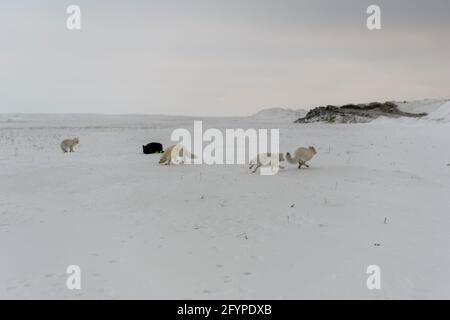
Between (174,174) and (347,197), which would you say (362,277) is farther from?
(174,174)

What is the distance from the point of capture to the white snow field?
488 cm

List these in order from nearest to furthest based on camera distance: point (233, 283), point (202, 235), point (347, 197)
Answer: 1. point (233, 283)
2. point (202, 235)
3. point (347, 197)

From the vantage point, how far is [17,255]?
5754 millimetres

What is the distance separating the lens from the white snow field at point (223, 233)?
192 inches

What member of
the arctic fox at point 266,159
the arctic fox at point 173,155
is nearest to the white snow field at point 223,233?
the arctic fox at point 266,159

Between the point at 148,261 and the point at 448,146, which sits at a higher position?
the point at 448,146

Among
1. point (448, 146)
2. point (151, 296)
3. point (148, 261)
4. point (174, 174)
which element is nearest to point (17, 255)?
point (148, 261)

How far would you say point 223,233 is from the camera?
6520 millimetres

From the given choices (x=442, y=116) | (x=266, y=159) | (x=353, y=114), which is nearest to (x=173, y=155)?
Answer: (x=266, y=159)

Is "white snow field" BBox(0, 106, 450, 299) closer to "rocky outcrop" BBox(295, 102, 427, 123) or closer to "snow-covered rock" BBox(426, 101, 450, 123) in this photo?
"snow-covered rock" BBox(426, 101, 450, 123)

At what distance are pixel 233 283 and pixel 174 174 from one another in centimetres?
642

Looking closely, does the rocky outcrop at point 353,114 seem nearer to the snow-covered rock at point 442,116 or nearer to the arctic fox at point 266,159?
the snow-covered rock at point 442,116

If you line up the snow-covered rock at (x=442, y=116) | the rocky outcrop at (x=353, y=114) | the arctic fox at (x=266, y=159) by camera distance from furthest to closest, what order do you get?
the rocky outcrop at (x=353, y=114), the snow-covered rock at (x=442, y=116), the arctic fox at (x=266, y=159)

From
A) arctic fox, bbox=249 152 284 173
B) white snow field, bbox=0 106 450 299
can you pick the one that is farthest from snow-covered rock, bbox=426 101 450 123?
arctic fox, bbox=249 152 284 173
